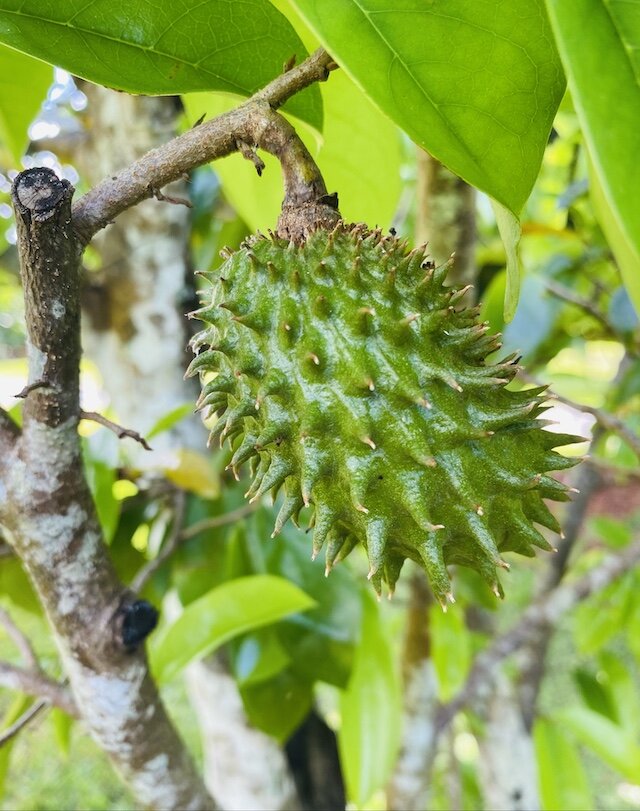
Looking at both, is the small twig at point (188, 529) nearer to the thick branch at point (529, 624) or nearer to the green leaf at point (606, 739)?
the thick branch at point (529, 624)

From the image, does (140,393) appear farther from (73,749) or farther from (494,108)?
(73,749)

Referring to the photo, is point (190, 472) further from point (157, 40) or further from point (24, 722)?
point (157, 40)

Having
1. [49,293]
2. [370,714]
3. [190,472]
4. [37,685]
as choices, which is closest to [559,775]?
[370,714]

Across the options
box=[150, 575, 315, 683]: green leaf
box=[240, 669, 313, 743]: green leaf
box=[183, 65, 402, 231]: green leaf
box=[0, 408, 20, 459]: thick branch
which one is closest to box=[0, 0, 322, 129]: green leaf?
box=[183, 65, 402, 231]: green leaf

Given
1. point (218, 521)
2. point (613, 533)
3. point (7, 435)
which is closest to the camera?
point (7, 435)

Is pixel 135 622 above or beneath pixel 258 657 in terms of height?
above

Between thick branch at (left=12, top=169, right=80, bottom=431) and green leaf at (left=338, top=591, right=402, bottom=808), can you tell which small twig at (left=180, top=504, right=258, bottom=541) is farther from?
thick branch at (left=12, top=169, right=80, bottom=431)

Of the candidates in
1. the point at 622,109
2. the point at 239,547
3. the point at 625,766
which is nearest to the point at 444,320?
the point at 622,109
